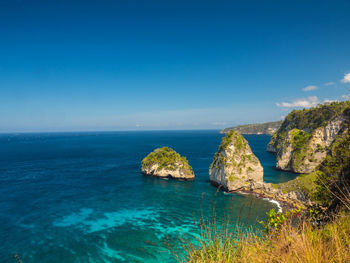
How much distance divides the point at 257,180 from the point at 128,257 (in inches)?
1337

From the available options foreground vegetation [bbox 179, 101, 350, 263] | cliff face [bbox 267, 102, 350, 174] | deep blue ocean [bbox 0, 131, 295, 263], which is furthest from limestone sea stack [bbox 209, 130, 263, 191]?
cliff face [bbox 267, 102, 350, 174]

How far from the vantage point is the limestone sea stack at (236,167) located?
4431 cm

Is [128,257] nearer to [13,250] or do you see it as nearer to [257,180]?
[13,250]

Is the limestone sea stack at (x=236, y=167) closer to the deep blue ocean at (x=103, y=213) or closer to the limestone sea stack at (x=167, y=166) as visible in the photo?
the deep blue ocean at (x=103, y=213)

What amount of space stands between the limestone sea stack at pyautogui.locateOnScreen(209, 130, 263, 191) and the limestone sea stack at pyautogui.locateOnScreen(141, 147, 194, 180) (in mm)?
10834

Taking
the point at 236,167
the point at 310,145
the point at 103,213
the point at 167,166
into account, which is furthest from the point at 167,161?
the point at 310,145

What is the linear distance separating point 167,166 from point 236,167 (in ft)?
68.3

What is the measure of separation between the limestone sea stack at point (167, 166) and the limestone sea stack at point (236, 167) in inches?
427

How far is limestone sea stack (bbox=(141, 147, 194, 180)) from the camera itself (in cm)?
5581

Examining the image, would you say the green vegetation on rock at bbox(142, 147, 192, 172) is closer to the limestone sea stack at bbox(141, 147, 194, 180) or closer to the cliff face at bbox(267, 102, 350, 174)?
the limestone sea stack at bbox(141, 147, 194, 180)

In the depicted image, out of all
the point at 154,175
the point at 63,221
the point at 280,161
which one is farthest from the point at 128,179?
the point at 280,161

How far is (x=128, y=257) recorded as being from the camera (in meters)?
22.6

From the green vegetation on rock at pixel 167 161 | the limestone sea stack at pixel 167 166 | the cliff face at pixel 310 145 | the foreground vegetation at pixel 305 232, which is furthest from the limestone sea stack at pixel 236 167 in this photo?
the cliff face at pixel 310 145

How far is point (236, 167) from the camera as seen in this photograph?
148ft
